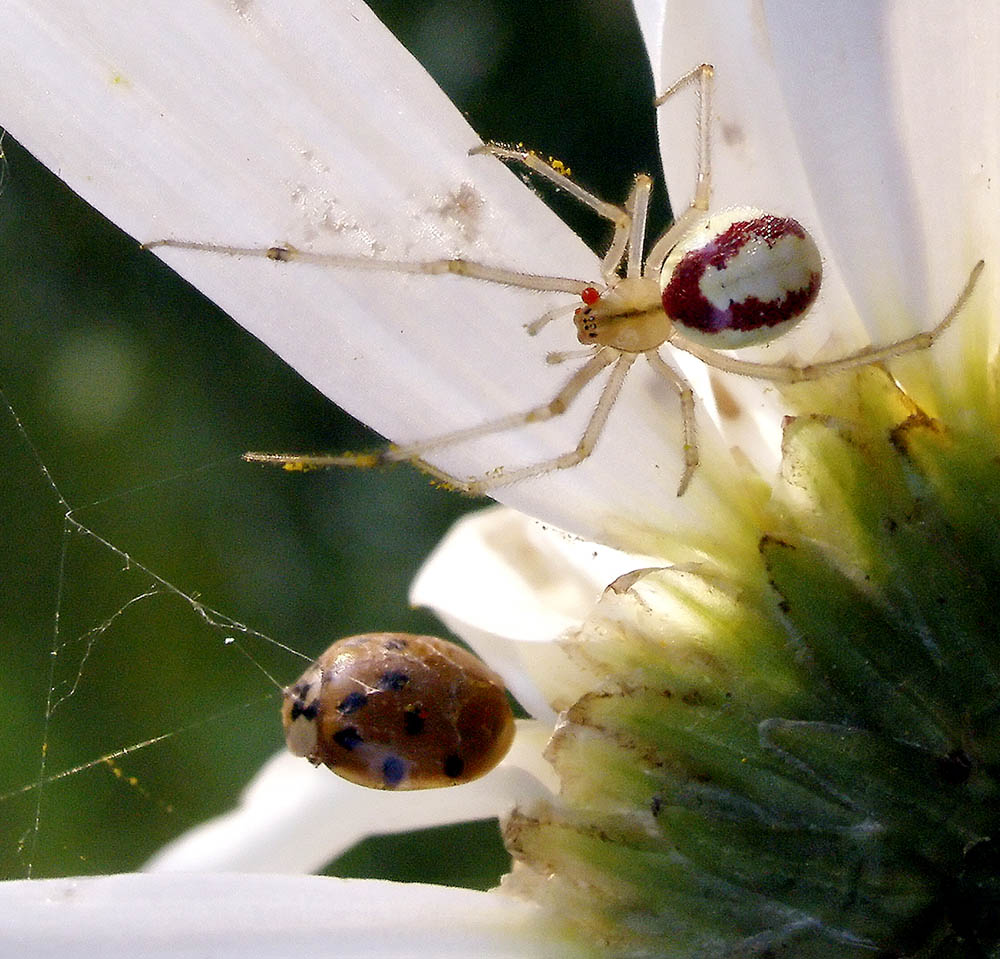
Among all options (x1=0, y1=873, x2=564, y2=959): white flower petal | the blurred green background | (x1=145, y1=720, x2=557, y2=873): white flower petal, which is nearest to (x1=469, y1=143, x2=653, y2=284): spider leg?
the blurred green background

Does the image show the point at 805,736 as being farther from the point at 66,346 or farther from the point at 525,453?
the point at 66,346

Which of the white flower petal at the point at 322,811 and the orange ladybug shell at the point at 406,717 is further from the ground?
the white flower petal at the point at 322,811

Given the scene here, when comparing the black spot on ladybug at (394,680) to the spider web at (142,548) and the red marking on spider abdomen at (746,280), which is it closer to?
the red marking on spider abdomen at (746,280)

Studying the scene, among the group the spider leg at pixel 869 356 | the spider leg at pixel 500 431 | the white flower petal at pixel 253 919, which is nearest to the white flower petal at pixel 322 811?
the white flower petal at pixel 253 919

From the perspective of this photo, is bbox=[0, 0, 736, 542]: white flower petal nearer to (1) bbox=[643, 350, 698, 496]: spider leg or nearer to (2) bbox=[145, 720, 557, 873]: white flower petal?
(1) bbox=[643, 350, 698, 496]: spider leg

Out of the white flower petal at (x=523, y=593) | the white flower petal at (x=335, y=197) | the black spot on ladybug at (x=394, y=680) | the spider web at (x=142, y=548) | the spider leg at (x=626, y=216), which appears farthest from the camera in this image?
the spider web at (x=142, y=548)

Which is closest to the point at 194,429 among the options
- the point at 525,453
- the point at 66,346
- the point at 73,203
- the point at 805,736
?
the point at 66,346

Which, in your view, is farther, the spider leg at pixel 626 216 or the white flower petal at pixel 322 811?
the spider leg at pixel 626 216

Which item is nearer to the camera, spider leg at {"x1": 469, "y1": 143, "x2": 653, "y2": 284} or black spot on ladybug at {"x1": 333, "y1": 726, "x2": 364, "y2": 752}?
black spot on ladybug at {"x1": 333, "y1": 726, "x2": 364, "y2": 752}
